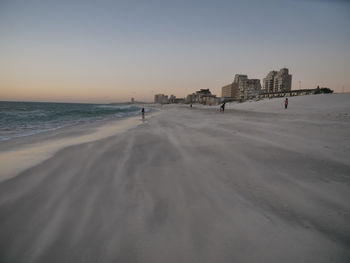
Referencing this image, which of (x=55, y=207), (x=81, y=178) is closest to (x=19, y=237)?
(x=55, y=207)

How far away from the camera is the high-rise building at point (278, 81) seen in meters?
124

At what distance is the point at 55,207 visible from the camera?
2.22m

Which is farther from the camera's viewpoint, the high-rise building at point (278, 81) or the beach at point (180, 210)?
the high-rise building at point (278, 81)

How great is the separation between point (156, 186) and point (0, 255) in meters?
1.87

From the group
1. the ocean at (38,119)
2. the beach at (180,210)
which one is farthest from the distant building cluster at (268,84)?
the beach at (180,210)

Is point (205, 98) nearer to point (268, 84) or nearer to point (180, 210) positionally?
point (268, 84)

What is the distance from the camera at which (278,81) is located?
421 feet

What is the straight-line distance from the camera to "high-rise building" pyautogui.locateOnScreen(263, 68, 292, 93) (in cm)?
12388

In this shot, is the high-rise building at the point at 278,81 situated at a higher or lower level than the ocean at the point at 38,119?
higher

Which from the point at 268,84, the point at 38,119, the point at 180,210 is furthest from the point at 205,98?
the point at 180,210

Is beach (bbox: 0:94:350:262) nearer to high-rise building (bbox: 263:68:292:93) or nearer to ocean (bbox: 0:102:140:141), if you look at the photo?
ocean (bbox: 0:102:140:141)

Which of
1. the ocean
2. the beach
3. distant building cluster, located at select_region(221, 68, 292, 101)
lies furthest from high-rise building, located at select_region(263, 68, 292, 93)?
the beach

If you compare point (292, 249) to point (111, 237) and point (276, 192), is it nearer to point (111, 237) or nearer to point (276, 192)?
point (276, 192)

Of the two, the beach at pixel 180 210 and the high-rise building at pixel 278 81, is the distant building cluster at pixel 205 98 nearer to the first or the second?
the high-rise building at pixel 278 81
